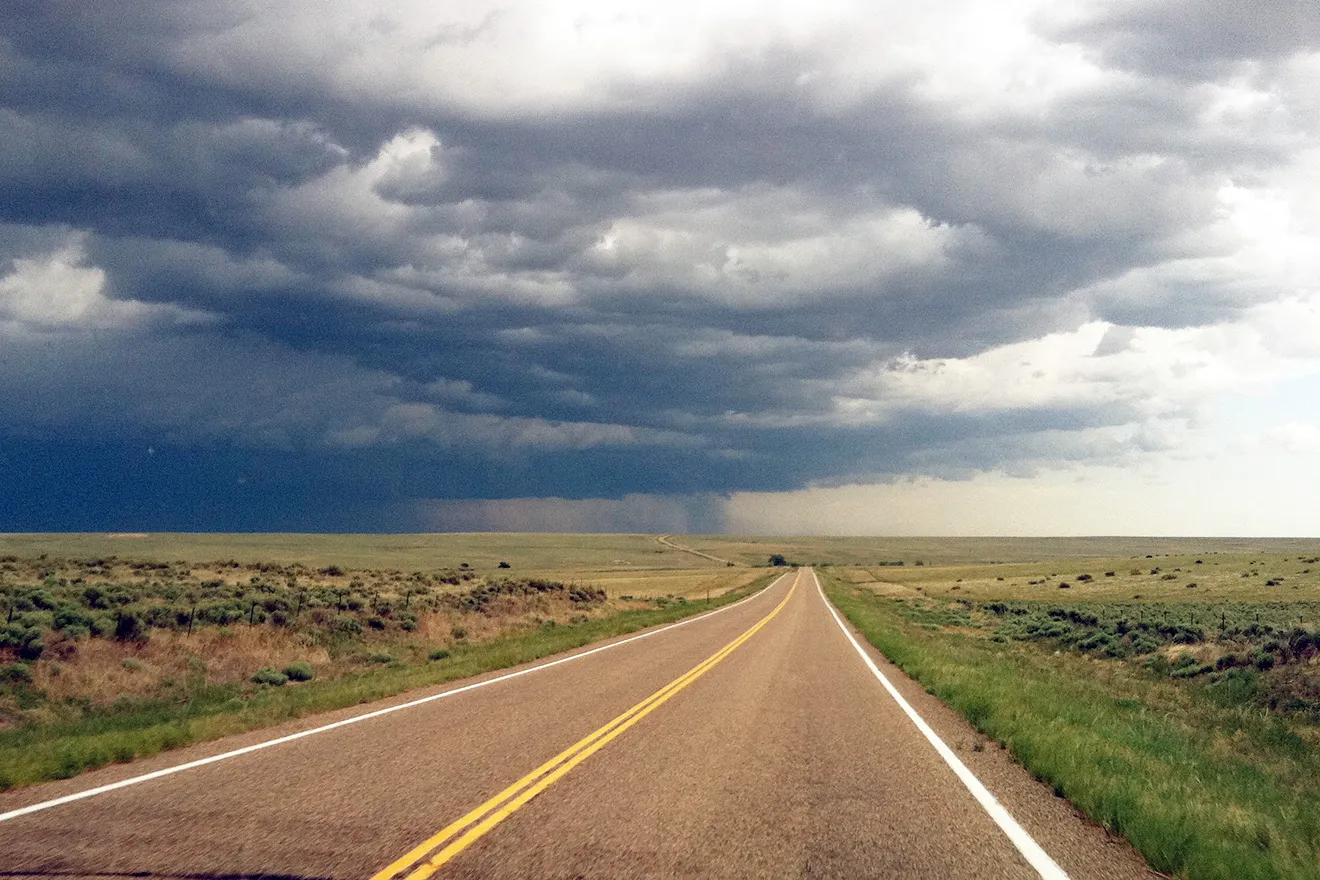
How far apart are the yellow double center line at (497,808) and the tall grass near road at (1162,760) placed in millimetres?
4982

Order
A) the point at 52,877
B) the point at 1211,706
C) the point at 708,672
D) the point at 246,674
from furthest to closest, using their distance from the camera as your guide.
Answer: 1. the point at 246,674
2. the point at 708,672
3. the point at 1211,706
4. the point at 52,877

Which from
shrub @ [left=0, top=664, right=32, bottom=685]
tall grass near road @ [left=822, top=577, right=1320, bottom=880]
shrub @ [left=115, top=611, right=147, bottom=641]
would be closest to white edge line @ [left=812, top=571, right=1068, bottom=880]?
tall grass near road @ [left=822, top=577, right=1320, bottom=880]

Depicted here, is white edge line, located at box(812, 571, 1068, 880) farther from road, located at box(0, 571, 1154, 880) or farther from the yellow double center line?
the yellow double center line

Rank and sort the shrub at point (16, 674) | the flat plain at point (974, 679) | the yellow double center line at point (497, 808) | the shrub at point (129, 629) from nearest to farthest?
the yellow double center line at point (497, 808) < the flat plain at point (974, 679) < the shrub at point (16, 674) < the shrub at point (129, 629)

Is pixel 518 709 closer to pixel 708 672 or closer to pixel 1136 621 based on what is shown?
pixel 708 672

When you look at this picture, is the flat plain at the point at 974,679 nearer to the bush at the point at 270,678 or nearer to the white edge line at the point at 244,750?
the bush at the point at 270,678

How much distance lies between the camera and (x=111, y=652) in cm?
1936

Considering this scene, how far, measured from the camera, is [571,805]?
752cm

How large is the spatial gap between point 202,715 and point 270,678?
559cm

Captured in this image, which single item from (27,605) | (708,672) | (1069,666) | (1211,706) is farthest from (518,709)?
(27,605)

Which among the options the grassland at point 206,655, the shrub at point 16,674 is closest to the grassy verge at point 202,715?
the grassland at point 206,655

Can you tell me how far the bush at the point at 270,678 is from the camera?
60.9 ft

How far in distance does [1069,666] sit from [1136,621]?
12.5 m

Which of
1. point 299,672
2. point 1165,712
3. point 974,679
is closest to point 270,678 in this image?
point 299,672
